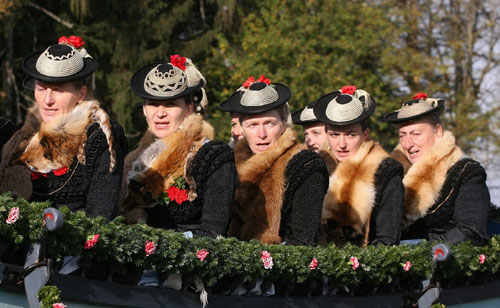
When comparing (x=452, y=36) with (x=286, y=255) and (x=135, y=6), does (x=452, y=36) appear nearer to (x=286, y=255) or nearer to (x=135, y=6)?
(x=135, y=6)

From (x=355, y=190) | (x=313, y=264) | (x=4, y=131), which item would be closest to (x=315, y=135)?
(x=355, y=190)

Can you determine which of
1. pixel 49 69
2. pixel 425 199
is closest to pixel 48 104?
pixel 49 69

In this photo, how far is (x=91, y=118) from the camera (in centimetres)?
459

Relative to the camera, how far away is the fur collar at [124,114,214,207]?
16.1ft

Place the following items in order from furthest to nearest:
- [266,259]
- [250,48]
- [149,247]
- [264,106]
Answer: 1. [250,48]
2. [264,106]
3. [266,259]
4. [149,247]

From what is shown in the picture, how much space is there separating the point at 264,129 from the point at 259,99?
188 mm

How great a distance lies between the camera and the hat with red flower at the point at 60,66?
460cm

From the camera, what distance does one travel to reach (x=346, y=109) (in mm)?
6082

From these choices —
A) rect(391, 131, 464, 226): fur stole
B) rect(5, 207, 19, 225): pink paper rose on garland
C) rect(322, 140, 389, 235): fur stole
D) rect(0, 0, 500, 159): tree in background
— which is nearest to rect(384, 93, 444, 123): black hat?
rect(391, 131, 464, 226): fur stole

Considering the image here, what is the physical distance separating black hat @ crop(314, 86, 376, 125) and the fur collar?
1.36 meters

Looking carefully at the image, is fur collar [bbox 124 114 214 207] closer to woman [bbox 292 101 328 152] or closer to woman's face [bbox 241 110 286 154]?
woman's face [bbox 241 110 286 154]

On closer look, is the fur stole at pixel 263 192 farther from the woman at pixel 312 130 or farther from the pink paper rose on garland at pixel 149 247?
the woman at pixel 312 130

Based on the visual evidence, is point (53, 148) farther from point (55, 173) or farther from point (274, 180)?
point (274, 180)

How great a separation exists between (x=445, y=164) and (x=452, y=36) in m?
16.6
